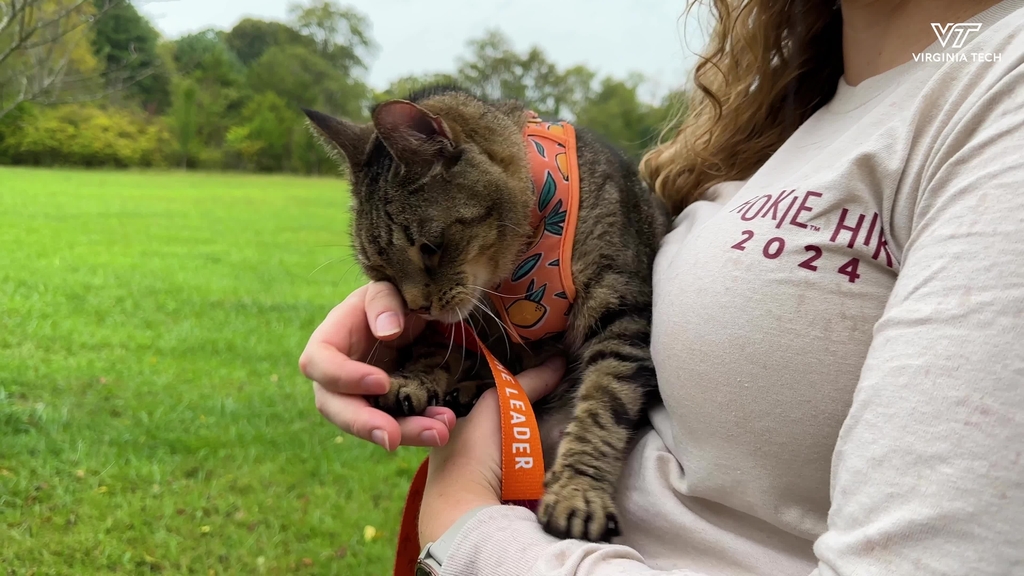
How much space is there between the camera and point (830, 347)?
67 centimetres

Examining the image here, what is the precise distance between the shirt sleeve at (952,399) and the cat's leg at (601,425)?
42 centimetres

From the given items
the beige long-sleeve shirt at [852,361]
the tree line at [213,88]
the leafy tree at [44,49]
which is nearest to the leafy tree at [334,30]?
the tree line at [213,88]

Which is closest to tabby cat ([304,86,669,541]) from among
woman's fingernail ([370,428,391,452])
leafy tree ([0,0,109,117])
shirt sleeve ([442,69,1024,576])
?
woman's fingernail ([370,428,391,452])

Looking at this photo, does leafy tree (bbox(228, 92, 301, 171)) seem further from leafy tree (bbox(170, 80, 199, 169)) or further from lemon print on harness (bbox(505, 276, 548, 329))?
lemon print on harness (bbox(505, 276, 548, 329))

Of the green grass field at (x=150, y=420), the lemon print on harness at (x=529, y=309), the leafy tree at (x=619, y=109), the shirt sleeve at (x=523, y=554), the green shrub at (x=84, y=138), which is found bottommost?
the green grass field at (x=150, y=420)

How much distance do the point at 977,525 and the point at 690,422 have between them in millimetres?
355

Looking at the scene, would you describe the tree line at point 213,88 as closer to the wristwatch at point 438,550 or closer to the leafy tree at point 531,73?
the leafy tree at point 531,73

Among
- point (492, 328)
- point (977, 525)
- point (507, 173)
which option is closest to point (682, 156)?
point (507, 173)

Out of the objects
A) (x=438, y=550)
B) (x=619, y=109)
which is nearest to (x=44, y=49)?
(x=438, y=550)

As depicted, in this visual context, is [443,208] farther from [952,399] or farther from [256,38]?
[256,38]

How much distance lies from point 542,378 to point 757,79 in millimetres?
688

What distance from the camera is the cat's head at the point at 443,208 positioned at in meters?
1.23

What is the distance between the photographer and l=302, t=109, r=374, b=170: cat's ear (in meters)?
1.31

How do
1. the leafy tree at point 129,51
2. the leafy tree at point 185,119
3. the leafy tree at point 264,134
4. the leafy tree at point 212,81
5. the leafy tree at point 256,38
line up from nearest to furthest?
the leafy tree at point 129,51
the leafy tree at point 212,81
the leafy tree at point 185,119
the leafy tree at point 256,38
the leafy tree at point 264,134
